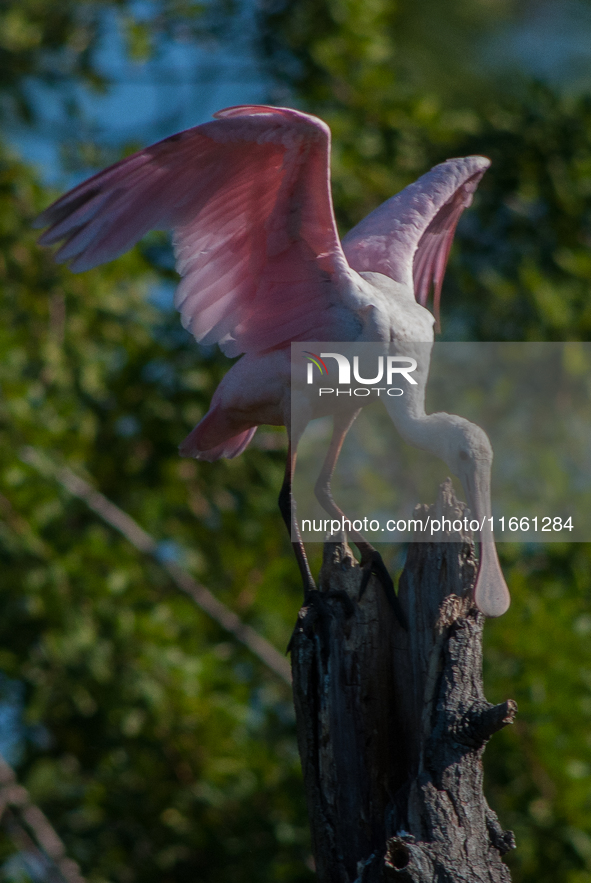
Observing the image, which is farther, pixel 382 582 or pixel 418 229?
pixel 418 229

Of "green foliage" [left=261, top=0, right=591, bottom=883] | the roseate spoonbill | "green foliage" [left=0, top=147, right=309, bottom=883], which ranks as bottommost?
"green foliage" [left=0, top=147, right=309, bottom=883]

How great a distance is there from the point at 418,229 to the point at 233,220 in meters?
0.82

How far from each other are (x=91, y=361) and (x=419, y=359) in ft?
8.27

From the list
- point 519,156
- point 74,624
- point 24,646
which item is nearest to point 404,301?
A: point 74,624

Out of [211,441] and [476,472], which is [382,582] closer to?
[476,472]

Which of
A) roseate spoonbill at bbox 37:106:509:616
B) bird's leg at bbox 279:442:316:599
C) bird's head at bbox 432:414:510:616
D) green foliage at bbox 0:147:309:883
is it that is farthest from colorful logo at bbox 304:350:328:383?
green foliage at bbox 0:147:309:883

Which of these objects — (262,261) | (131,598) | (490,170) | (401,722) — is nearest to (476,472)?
(401,722)

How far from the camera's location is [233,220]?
3.37 metres

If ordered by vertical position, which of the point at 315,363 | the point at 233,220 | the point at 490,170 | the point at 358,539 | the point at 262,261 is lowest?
the point at 358,539

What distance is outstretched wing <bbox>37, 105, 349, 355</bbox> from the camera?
10.1ft

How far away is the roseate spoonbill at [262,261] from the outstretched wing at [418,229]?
0.06 ft

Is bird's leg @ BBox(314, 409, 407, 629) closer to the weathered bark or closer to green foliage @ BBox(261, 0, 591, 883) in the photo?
the weathered bark

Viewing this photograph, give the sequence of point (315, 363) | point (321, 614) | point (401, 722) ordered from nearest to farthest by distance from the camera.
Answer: point (401, 722)
point (321, 614)
point (315, 363)

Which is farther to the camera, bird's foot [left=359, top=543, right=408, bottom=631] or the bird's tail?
the bird's tail
